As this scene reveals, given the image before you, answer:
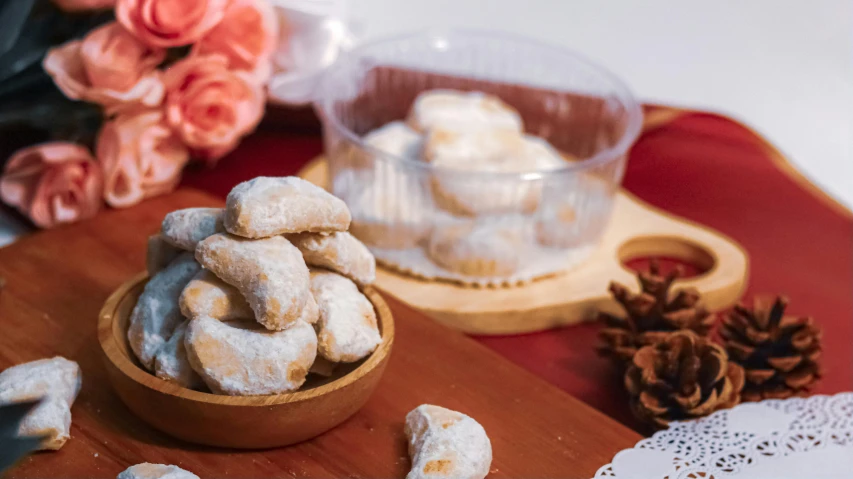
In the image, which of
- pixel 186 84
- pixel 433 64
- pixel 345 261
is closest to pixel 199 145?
pixel 186 84

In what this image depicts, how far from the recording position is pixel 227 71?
1246 millimetres

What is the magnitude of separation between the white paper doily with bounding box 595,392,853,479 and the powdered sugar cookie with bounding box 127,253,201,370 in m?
0.40

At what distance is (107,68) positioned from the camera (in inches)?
44.3

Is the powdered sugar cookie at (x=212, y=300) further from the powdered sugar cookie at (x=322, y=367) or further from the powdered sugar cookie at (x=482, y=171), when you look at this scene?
the powdered sugar cookie at (x=482, y=171)

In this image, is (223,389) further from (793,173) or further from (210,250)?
(793,173)

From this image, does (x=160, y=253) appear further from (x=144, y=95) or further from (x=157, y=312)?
(x=144, y=95)

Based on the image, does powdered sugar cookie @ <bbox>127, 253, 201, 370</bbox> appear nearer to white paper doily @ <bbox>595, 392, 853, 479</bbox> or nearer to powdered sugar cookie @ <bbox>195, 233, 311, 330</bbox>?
powdered sugar cookie @ <bbox>195, 233, 311, 330</bbox>

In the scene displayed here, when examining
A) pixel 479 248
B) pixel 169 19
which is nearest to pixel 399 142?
pixel 479 248

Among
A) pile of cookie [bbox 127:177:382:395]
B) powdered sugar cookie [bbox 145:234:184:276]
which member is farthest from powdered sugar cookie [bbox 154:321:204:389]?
powdered sugar cookie [bbox 145:234:184:276]

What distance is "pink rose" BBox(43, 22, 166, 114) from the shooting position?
1134mm

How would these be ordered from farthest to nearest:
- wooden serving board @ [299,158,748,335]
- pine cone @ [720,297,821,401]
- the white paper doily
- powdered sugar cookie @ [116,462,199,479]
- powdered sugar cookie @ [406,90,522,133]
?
1. powdered sugar cookie @ [406,90,522,133]
2. wooden serving board @ [299,158,748,335]
3. pine cone @ [720,297,821,401]
4. the white paper doily
5. powdered sugar cookie @ [116,462,199,479]

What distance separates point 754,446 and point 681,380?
0.31 ft

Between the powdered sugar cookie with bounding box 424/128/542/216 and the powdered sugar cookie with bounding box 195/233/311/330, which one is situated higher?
the powdered sugar cookie with bounding box 195/233/311/330

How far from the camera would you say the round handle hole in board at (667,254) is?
1.25 metres
